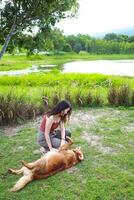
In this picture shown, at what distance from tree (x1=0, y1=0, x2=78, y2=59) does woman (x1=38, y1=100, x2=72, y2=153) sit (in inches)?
169

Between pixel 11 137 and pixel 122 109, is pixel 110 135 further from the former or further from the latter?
pixel 122 109

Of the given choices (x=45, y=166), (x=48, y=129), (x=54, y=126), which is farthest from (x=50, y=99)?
(x=45, y=166)

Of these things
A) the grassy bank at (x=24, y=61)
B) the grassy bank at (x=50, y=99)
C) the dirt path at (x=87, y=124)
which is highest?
the grassy bank at (x=50, y=99)

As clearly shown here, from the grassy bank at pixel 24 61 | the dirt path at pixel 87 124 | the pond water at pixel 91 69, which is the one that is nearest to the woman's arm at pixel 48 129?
the dirt path at pixel 87 124

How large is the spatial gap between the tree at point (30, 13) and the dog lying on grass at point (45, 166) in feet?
16.6

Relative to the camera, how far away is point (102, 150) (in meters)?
6.20

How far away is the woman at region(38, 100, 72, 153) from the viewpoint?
5.64 meters

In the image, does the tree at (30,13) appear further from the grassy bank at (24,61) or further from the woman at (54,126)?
the grassy bank at (24,61)

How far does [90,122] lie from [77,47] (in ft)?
221

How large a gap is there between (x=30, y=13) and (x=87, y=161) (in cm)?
548

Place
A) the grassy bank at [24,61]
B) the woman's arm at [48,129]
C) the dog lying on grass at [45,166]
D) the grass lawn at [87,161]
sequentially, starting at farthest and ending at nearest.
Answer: the grassy bank at [24,61] < the woman's arm at [48,129] < the dog lying on grass at [45,166] < the grass lawn at [87,161]

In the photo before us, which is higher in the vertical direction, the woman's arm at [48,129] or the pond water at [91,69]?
the woman's arm at [48,129]

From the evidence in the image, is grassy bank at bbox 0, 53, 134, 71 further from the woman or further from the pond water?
the woman

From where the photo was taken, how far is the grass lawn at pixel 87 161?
4.68 m
